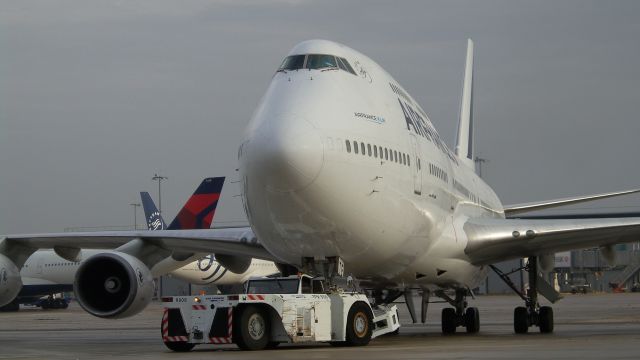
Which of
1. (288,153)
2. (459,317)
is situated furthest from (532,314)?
(288,153)

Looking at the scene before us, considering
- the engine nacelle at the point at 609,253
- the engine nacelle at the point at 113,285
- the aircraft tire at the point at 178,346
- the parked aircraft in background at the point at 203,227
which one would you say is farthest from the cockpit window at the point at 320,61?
the parked aircraft in background at the point at 203,227

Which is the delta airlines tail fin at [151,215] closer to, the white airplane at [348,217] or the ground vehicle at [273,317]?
the white airplane at [348,217]

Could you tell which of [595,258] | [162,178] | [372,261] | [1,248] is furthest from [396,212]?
[162,178]

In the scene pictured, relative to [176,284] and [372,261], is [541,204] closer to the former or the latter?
[372,261]

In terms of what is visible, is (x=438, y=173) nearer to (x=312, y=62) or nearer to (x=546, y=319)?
(x=312, y=62)

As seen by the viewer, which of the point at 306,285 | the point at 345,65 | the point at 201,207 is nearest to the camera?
the point at 306,285

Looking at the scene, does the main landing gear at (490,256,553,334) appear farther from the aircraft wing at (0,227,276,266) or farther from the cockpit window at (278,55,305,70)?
the cockpit window at (278,55,305,70)

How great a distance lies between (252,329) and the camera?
17.5 m

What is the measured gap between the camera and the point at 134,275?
2105 cm

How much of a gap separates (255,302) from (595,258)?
285 ft

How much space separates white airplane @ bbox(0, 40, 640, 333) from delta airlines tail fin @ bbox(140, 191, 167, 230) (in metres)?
53.8

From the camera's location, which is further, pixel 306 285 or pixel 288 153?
pixel 306 285

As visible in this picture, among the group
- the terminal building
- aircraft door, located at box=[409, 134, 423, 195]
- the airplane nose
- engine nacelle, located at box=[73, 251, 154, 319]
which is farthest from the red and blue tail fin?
the airplane nose

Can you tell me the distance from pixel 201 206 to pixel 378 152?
50.2 meters
